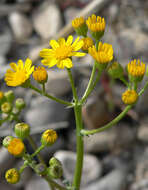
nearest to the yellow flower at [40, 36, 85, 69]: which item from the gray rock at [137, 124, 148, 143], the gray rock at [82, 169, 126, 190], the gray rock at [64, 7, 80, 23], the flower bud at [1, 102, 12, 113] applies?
the flower bud at [1, 102, 12, 113]

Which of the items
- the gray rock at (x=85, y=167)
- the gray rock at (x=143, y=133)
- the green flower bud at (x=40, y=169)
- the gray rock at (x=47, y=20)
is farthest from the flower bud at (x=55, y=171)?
the gray rock at (x=47, y=20)

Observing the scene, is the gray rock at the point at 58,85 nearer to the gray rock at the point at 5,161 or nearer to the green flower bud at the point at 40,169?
the gray rock at the point at 5,161

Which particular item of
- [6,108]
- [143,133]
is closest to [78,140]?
[6,108]

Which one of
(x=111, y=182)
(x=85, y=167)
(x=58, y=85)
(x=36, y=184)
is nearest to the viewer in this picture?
(x=111, y=182)

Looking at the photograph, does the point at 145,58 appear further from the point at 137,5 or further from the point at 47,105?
the point at 47,105

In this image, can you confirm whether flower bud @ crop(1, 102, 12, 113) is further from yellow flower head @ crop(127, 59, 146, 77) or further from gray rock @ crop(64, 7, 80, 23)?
gray rock @ crop(64, 7, 80, 23)

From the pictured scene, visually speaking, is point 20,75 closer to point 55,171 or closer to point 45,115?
point 55,171

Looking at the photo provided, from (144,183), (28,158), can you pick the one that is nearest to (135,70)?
(28,158)
